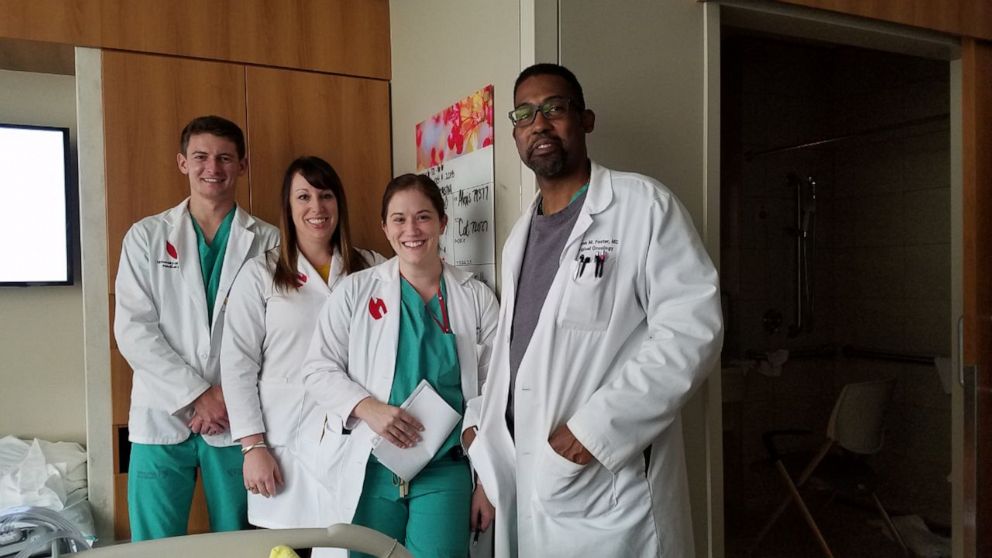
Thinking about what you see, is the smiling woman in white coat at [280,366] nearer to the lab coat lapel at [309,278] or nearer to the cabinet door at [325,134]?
the lab coat lapel at [309,278]

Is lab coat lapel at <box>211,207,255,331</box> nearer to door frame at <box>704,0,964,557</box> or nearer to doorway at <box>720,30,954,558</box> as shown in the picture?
door frame at <box>704,0,964,557</box>

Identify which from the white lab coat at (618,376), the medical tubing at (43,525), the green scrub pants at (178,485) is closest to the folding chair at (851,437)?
the white lab coat at (618,376)

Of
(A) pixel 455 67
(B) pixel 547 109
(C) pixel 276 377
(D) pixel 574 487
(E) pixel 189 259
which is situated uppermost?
(A) pixel 455 67

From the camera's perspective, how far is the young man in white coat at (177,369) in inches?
80.8

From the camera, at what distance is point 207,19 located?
2.25m

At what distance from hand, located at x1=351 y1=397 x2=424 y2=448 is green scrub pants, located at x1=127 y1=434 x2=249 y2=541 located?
53 cm

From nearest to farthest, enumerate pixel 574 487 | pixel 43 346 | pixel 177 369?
pixel 574 487 → pixel 177 369 → pixel 43 346

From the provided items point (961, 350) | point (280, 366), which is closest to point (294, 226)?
point (280, 366)

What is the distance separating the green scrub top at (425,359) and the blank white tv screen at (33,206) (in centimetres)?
136

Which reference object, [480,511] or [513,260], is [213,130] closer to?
[513,260]

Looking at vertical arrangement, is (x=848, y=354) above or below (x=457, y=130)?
below

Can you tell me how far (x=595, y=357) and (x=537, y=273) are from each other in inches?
9.7

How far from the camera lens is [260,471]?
2035 mm

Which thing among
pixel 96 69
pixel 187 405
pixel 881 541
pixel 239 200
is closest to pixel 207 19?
pixel 96 69
